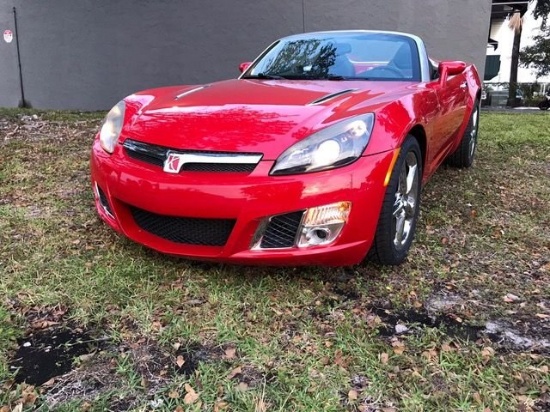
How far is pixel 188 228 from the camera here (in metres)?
2.47

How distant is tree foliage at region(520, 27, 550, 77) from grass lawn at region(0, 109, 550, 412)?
2407 cm

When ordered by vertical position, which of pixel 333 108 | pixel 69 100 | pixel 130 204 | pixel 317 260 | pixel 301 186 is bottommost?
pixel 69 100

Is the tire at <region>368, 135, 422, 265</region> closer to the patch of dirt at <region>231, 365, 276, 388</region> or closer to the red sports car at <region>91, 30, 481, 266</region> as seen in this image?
the red sports car at <region>91, 30, 481, 266</region>

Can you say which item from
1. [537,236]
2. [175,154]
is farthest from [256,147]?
[537,236]

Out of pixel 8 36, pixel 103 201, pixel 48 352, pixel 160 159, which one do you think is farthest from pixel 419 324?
pixel 8 36

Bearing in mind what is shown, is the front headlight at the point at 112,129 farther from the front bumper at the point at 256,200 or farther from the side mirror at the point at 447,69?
the side mirror at the point at 447,69

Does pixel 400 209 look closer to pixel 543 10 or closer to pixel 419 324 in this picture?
pixel 419 324

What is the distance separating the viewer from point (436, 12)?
10.2 meters

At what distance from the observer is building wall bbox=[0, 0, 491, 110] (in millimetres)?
10086

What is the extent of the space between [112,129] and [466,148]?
3.44 meters

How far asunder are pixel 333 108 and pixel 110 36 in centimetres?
894

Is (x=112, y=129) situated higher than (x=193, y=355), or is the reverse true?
(x=112, y=129)

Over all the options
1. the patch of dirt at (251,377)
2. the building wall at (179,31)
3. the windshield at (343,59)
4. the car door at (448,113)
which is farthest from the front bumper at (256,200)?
the building wall at (179,31)

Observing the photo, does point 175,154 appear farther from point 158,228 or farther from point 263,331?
point 263,331
